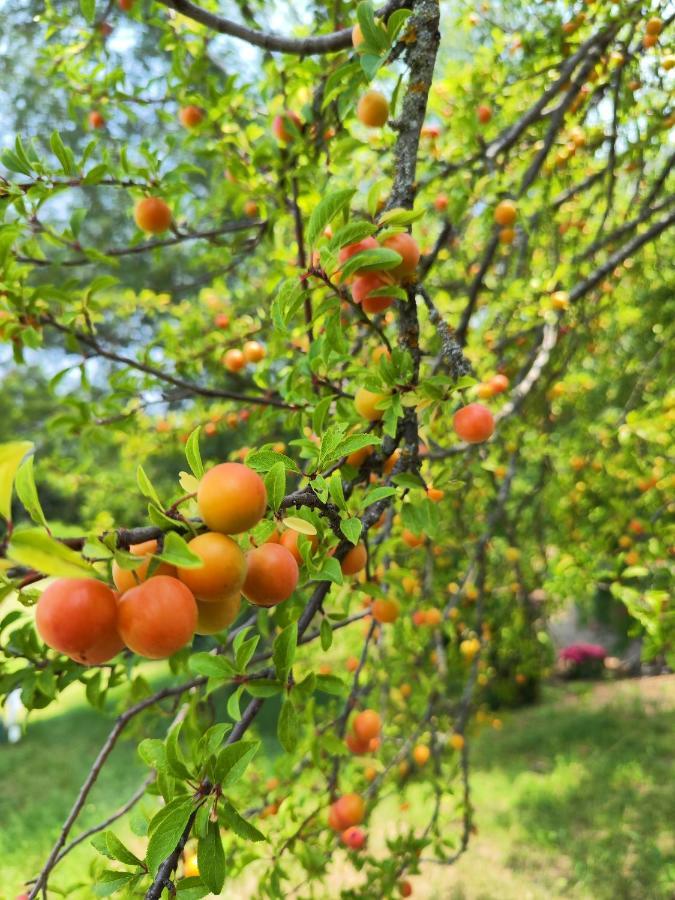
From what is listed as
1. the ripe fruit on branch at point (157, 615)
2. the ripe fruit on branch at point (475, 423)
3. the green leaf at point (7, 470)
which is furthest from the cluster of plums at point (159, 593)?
the ripe fruit on branch at point (475, 423)

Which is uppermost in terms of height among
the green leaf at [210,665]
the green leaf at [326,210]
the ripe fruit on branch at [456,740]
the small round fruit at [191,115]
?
the small round fruit at [191,115]

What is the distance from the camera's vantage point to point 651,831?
11.8 feet

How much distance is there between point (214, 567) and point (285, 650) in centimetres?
25

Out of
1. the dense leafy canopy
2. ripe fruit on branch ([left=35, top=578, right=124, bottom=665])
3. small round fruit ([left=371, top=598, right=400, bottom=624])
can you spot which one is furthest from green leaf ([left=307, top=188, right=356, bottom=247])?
small round fruit ([left=371, top=598, right=400, bottom=624])

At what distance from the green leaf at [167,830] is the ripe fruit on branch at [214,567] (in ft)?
0.92

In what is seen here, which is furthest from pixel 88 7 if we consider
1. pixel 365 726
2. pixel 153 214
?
pixel 365 726

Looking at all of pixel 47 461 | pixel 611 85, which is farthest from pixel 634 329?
pixel 47 461

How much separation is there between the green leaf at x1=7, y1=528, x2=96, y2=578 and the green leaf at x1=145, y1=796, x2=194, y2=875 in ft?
1.16

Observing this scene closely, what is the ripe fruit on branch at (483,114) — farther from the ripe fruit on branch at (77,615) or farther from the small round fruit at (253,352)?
the ripe fruit on branch at (77,615)

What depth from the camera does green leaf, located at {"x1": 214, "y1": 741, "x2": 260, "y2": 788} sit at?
74cm

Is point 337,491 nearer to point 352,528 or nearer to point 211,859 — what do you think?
point 352,528

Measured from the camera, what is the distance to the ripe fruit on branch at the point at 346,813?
5.19ft

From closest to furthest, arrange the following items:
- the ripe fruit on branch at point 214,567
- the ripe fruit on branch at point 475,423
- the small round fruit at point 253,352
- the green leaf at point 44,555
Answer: the green leaf at point 44,555
the ripe fruit on branch at point 214,567
the ripe fruit on branch at point 475,423
the small round fruit at point 253,352

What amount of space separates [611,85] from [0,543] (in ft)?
9.06
